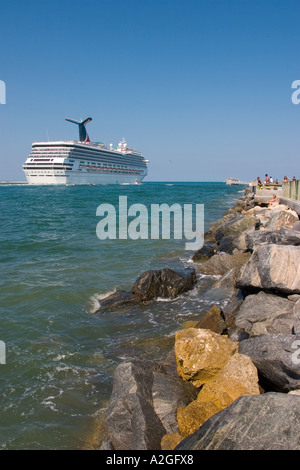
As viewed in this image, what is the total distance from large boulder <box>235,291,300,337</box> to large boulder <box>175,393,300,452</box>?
7.71 ft

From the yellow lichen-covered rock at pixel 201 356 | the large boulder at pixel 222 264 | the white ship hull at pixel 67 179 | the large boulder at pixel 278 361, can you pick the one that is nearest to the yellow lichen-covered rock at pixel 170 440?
the yellow lichen-covered rock at pixel 201 356

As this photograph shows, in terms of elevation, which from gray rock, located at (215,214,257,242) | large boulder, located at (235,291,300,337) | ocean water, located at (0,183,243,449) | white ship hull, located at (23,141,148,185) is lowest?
ocean water, located at (0,183,243,449)

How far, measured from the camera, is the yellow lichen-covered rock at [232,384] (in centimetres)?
380

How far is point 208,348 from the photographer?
4.49 m

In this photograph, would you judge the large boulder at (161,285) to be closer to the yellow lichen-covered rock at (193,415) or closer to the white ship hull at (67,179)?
the yellow lichen-covered rock at (193,415)

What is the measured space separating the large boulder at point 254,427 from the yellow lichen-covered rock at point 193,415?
548 mm

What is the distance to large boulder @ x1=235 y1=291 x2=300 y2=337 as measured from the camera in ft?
17.3

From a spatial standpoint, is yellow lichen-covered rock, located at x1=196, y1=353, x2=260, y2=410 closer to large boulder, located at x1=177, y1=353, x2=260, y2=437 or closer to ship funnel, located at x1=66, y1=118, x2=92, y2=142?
large boulder, located at x1=177, y1=353, x2=260, y2=437

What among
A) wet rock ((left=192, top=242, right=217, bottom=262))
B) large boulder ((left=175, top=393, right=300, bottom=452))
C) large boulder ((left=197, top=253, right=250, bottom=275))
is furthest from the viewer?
wet rock ((left=192, top=242, right=217, bottom=262))

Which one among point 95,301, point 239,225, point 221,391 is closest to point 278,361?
point 221,391

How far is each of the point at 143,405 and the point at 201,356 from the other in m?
1.00

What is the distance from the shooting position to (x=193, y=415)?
3.64 meters

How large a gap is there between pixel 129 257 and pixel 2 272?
4718 mm

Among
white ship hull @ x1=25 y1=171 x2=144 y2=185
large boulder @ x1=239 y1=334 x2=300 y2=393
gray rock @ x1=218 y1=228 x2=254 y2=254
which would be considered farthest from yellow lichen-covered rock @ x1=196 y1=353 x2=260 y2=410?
white ship hull @ x1=25 y1=171 x2=144 y2=185
